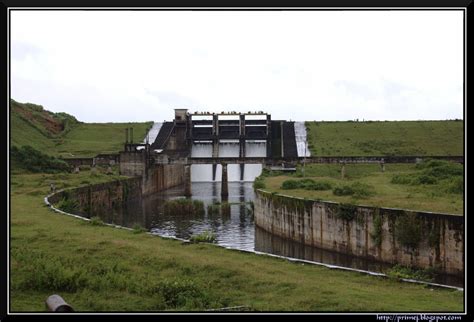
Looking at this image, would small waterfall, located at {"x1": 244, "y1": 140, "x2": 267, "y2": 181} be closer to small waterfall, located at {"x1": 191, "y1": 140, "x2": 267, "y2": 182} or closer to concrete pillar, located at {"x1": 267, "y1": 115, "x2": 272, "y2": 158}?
small waterfall, located at {"x1": 191, "y1": 140, "x2": 267, "y2": 182}

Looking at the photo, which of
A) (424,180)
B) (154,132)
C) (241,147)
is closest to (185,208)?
(424,180)

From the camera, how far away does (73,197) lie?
1693 inches

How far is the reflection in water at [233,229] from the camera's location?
28703 mm

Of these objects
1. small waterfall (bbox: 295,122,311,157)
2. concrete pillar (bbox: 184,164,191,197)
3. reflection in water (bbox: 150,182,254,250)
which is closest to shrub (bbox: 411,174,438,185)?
reflection in water (bbox: 150,182,254,250)

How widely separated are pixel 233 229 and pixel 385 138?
58226 millimetres

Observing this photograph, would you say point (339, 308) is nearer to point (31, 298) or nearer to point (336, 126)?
point (31, 298)

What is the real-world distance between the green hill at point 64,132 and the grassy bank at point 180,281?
198 ft

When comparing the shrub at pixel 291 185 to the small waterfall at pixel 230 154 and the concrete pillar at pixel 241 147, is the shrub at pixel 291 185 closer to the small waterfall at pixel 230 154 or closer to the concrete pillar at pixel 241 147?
the small waterfall at pixel 230 154

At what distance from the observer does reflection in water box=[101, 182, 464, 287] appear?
28.7 m

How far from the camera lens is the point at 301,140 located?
91.1m

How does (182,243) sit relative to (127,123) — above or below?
below

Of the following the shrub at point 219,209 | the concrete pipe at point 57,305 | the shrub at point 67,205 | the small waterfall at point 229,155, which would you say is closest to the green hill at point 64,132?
the small waterfall at point 229,155

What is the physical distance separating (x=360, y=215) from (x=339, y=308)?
16170mm

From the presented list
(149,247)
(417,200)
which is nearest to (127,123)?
(417,200)
